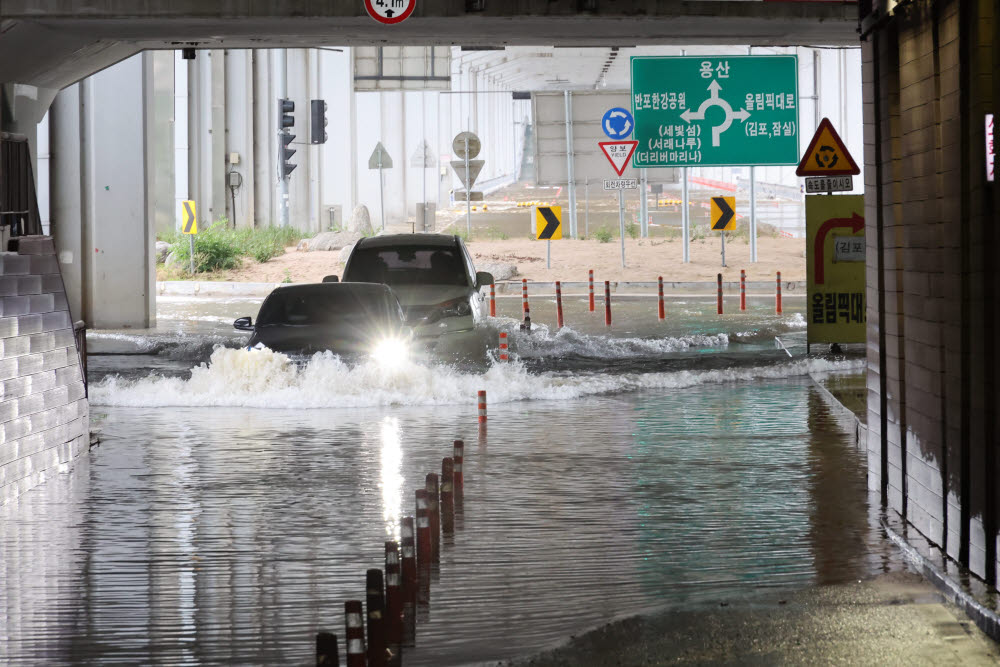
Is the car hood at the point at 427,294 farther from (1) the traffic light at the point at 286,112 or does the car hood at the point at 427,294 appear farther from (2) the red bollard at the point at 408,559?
(1) the traffic light at the point at 286,112

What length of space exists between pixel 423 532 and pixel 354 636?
232cm

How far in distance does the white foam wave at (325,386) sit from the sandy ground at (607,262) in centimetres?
1942

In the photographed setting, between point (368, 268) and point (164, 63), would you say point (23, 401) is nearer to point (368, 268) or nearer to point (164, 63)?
point (368, 268)

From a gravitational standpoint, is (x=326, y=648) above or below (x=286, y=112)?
below

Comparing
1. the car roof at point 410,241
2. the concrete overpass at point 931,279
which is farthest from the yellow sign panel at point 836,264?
the concrete overpass at point 931,279

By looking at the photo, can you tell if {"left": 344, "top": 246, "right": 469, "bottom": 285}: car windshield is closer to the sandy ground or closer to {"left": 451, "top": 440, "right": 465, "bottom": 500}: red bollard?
{"left": 451, "top": 440, "right": 465, "bottom": 500}: red bollard

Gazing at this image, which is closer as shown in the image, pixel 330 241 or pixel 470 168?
pixel 470 168

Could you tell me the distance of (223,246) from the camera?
128 feet

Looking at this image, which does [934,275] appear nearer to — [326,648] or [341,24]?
[326,648]

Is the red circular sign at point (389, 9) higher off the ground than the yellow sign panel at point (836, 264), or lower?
higher

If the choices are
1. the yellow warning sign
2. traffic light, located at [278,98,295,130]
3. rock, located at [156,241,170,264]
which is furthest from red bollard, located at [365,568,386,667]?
rock, located at [156,241,170,264]

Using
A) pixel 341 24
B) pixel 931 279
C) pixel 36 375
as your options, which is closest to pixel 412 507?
pixel 36 375

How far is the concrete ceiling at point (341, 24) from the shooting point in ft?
54.2

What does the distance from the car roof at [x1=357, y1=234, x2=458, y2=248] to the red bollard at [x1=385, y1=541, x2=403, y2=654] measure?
13.4 m
